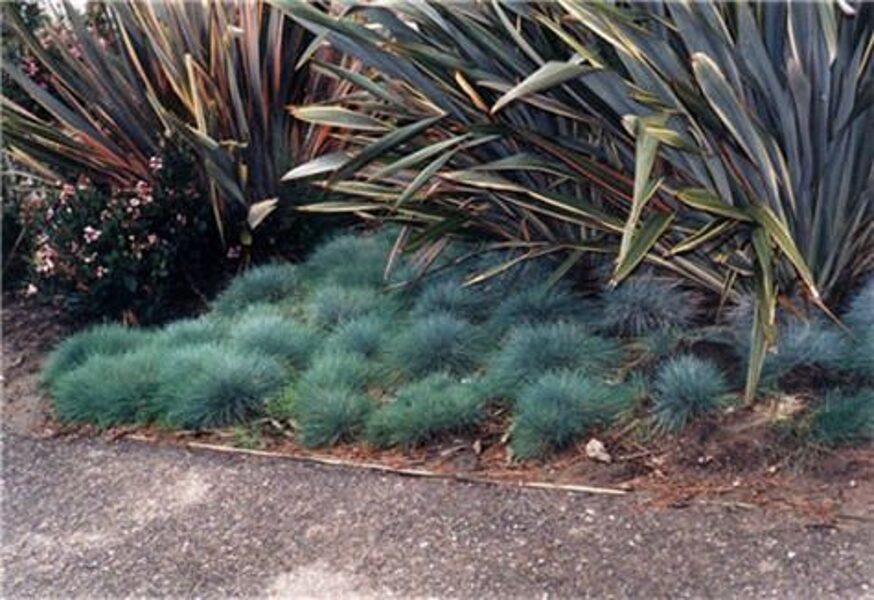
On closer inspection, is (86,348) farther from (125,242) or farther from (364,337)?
(364,337)

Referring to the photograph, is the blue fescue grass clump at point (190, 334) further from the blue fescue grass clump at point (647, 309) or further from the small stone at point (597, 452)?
the small stone at point (597, 452)

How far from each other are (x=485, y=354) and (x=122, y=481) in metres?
1.38

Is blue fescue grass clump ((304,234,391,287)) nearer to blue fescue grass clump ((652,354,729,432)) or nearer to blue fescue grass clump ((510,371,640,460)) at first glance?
blue fescue grass clump ((510,371,640,460))

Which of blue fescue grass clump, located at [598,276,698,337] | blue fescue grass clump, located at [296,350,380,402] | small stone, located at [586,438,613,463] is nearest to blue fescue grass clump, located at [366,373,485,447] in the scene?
blue fescue grass clump, located at [296,350,380,402]

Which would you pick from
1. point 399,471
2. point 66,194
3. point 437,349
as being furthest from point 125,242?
point 399,471

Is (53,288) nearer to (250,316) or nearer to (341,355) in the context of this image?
(250,316)

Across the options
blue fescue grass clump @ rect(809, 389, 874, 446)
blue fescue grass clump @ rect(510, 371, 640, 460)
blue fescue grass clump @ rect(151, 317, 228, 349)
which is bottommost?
blue fescue grass clump @ rect(809, 389, 874, 446)

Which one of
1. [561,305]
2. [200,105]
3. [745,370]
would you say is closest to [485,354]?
[561,305]

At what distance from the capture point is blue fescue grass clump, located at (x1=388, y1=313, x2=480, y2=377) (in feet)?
14.8

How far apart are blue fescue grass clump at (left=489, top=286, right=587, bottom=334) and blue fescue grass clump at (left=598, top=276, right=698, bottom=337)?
0.13 metres

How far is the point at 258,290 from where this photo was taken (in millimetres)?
5652

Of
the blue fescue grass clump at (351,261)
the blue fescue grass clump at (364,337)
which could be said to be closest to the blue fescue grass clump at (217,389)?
the blue fescue grass clump at (364,337)

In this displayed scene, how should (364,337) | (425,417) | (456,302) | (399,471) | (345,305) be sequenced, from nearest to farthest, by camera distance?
1. (399,471)
2. (425,417)
3. (364,337)
4. (456,302)
5. (345,305)

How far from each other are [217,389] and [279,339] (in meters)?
0.44
